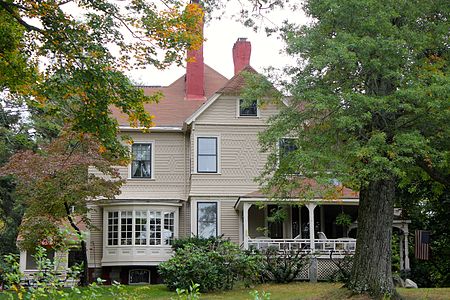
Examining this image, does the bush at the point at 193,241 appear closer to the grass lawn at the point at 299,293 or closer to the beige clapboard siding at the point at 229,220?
the beige clapboard siding at the point at 229,220

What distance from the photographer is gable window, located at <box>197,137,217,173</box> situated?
89.8ft

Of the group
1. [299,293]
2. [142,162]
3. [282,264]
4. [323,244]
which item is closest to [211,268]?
[299,293]

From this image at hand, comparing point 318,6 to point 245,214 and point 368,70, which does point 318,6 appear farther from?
point 245,214

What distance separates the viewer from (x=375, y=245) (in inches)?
624

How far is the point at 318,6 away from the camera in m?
15.4

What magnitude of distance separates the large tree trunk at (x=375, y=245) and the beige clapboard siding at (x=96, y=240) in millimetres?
14280

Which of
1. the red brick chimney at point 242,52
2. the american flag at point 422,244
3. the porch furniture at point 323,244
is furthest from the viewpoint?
the red brick chimney at point 242,52

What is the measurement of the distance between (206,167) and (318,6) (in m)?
13.0

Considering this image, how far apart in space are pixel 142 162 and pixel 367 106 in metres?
15.5

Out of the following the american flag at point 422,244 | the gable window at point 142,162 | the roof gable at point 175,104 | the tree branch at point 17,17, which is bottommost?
the american flag at point 422,244

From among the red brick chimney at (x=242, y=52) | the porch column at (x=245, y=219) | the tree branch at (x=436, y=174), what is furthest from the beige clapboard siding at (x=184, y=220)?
the tree branch at (x=436, y=174)

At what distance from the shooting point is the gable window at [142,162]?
28.1 metres

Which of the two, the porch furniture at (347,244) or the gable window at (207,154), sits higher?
the gable window at (207,154)

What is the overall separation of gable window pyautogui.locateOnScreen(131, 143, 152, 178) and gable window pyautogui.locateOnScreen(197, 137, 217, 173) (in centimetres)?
234
